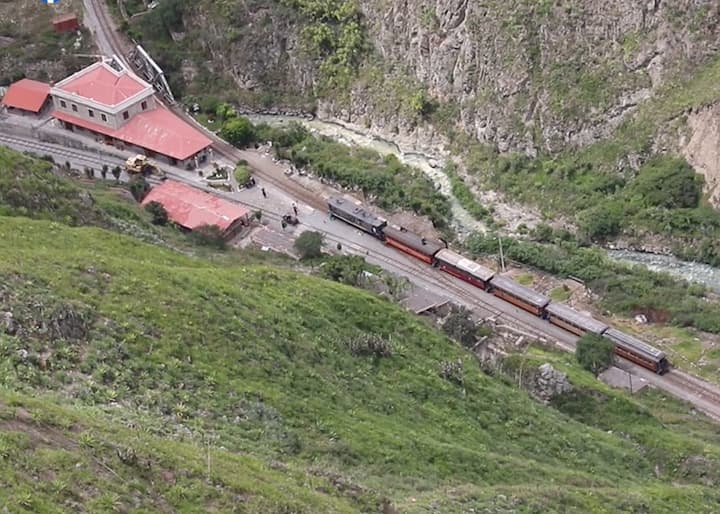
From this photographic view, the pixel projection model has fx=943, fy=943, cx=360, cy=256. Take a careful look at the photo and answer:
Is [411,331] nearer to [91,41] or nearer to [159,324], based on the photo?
[159,324]

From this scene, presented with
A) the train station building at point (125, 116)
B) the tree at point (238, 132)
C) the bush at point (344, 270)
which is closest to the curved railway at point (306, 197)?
the tree at point (238, 132)

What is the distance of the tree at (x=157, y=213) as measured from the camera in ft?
241

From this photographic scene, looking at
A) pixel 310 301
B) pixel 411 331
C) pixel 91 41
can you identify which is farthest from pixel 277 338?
pixel 91 41

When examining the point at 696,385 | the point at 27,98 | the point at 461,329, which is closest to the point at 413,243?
the point at 461,329

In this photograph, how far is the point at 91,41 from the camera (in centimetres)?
10394

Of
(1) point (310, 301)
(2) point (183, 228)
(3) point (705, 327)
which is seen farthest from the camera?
(2) point (183, 228)

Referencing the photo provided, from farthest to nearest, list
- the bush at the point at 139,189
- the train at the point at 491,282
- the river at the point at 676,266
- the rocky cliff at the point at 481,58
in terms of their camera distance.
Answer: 1. the bush at the point at 139,189
2. the rocky cliff at the point at 481,58
3. the river at the point at 676,266
4. the train at the point at 491,282

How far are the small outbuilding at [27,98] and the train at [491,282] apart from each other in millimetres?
34525

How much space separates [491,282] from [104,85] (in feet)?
148

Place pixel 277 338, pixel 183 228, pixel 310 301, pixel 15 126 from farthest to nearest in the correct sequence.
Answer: pixel 15 126 → pixel 183 228 → pixel 310 301 → pixel 277 338

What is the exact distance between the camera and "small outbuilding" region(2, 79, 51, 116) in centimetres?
9588

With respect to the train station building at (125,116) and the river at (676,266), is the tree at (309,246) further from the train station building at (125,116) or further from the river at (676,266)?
the river at (676,266)

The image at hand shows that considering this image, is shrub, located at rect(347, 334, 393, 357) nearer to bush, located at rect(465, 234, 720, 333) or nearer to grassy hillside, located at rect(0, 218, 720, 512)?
grassy hillside, located at rect(0, 218, 720, 512)

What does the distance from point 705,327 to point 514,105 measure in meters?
27.6
